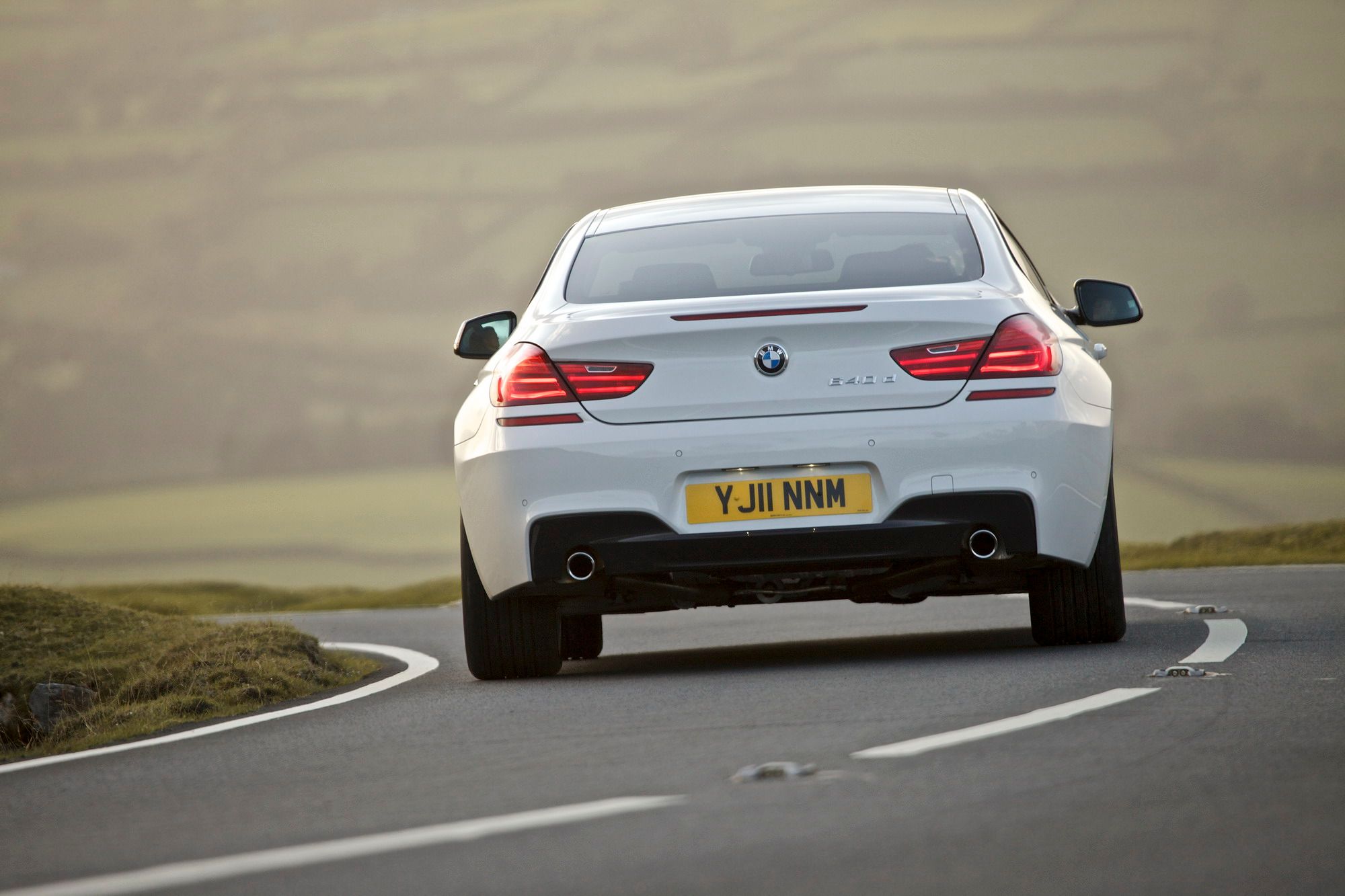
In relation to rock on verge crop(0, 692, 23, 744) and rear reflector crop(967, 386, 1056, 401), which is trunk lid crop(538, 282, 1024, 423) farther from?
rock on verge crop(0, 692, 23, 744)

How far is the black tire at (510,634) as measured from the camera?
24.2 ft

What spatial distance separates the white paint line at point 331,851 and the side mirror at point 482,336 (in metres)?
3.50

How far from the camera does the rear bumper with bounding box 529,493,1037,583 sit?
6598mm

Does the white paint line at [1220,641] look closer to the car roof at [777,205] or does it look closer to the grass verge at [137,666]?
the car roof at [777,205]

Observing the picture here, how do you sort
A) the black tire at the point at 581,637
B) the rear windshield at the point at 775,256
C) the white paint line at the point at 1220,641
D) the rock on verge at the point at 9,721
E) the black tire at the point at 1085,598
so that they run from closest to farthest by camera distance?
the white paint line at the point at 1220,641
the rear windshield at the point at 775,256
the black tire at the point at 1085,598
the black tire at the point at 581,637
the rock on verge at the point at 9,721

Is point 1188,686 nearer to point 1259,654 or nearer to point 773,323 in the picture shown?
point 1259,654

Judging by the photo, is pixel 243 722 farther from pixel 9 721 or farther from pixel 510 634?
pixel 9 721

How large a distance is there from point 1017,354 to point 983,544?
671mm

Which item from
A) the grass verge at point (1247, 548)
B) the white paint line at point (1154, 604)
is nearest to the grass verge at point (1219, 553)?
the grass verge at point (1247, 548)

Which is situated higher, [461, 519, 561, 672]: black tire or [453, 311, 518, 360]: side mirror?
[453, 311, 518, 360]: side mirror

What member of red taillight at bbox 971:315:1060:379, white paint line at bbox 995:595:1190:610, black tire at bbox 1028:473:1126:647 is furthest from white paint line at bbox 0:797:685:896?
white paint line at bbox 995:595:1190:610

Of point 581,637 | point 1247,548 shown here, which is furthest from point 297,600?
point 581,637

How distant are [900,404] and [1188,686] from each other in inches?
53.7

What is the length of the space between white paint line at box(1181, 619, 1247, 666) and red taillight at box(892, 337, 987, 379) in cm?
130
